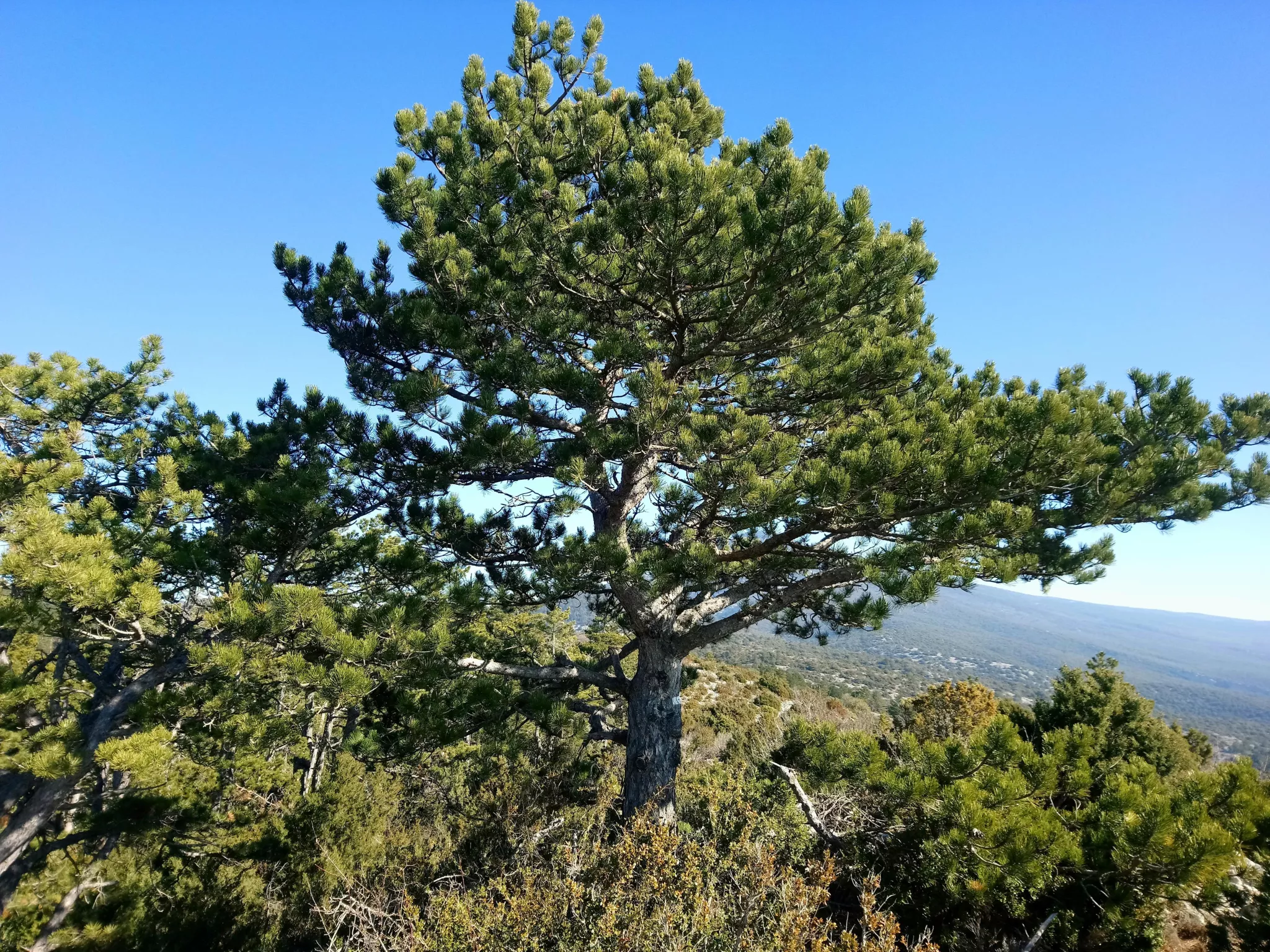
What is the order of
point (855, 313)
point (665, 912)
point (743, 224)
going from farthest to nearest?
1. point (855, 313)
2. point (743, 224)
3. point (665, 912)

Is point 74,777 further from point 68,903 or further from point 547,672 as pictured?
point 68,903

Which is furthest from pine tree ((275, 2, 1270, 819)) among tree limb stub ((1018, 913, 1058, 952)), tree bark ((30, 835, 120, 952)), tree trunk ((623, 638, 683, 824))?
tree bark ((30, 835, 120, 952))

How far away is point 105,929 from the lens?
9.41 meters

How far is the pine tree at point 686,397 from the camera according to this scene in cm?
419

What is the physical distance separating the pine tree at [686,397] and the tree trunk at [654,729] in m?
0.03

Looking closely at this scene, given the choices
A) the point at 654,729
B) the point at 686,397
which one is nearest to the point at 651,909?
the point at 654,729

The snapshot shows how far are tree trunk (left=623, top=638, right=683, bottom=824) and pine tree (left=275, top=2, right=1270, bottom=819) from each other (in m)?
0.03

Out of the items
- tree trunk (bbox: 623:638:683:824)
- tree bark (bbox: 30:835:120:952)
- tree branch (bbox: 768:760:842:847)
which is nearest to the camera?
tree branch (bbox: 768:760:842:847)

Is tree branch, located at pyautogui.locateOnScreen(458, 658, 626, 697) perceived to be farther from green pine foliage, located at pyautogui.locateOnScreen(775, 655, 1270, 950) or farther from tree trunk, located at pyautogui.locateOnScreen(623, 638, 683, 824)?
green pine foliage, located at pyautogui.locateOnScreen(775, 655, 1270, 950)

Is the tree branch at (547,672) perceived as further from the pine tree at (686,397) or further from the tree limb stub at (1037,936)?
the tree limb stub at (1037,936)

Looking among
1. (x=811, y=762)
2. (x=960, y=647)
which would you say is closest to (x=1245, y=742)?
(x=960, y=647)

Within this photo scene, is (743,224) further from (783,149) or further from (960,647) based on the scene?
(960,647)

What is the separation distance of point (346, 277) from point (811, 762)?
6518 mm

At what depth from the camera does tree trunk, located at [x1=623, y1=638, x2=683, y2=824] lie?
5.25 metres
